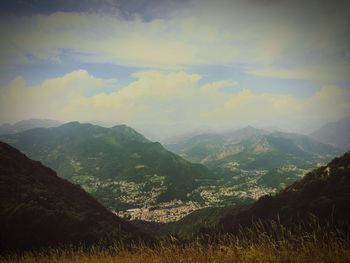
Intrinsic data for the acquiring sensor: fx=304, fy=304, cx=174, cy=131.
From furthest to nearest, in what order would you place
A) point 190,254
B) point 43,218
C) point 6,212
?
point 43,218 < point 6,212 < point 190,254

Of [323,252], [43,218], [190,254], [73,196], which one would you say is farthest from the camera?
[73,196]

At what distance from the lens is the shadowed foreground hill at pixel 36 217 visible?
27281mm

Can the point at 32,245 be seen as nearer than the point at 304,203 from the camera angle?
Yes

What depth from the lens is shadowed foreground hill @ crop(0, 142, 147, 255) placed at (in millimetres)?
27281

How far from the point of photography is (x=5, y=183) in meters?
43.9

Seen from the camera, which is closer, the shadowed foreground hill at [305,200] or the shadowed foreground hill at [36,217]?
the shadowed foreground hill at [36,217]

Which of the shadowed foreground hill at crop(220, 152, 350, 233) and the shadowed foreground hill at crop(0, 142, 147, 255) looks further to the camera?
the shadowed foreground hill at crop(220, 152, 350, 233)

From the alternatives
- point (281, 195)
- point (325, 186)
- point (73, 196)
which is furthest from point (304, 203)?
point (73, 196)

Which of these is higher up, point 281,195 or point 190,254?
Answer: point 190,254

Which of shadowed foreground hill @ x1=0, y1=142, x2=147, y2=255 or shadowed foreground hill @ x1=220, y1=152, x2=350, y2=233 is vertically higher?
shadowed foreground hill @ x1=0, y1=142, x2=147, y2=255

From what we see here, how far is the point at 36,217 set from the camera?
32.8 meters

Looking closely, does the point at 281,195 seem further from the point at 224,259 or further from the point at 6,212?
the point at 224,259

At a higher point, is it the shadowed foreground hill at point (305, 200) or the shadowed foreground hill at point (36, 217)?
the shadowed foreground hill at point (36, 217)

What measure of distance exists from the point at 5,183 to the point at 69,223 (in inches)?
570
